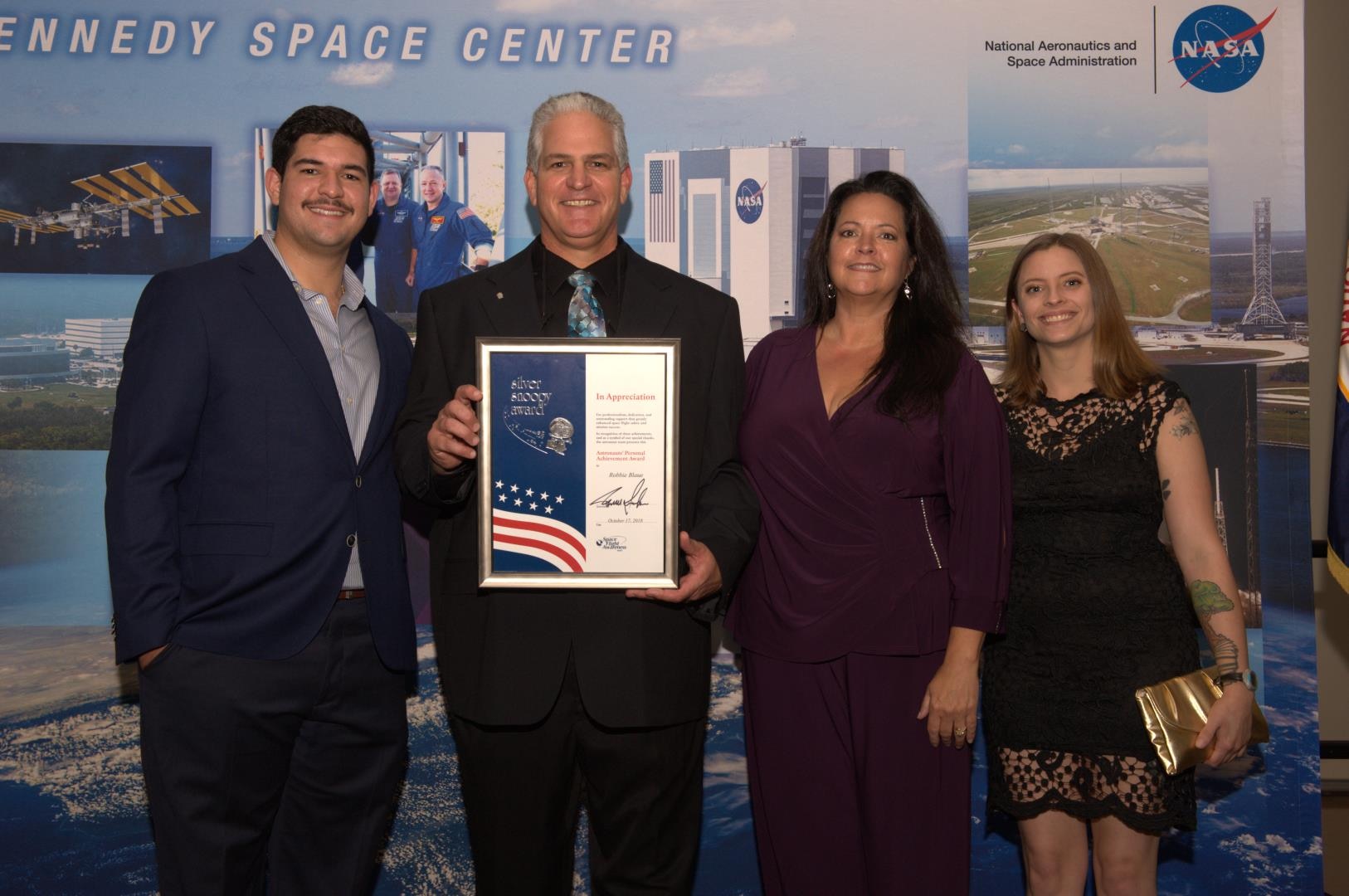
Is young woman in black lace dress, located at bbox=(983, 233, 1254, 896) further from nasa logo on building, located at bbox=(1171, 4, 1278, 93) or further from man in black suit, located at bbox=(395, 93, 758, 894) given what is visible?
nasa logo on building, located at bbox=(1171, 4, 1278, 93)

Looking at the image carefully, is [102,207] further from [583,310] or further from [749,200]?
[749,200]

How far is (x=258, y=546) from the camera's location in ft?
8.23

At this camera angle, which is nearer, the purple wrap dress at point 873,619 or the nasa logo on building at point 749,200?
the purple wrap dress at point 873,619

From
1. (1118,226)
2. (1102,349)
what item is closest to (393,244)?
(1102,349)

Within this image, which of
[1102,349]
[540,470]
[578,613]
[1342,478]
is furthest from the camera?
[1342,478]

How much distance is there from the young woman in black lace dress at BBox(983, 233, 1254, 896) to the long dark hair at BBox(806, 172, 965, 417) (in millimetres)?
291

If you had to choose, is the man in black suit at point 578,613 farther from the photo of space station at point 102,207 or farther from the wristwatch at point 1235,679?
the photo of space station at point 102,207

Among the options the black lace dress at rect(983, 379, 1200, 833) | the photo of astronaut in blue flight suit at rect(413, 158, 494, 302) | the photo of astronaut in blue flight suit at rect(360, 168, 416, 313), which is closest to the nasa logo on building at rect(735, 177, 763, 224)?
the photo of astronaut in blue flight suit at rect(413, 158, 494, 302)

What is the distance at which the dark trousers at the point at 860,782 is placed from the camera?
2576 mm

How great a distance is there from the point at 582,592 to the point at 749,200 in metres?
1.66

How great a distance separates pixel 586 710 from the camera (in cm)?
244

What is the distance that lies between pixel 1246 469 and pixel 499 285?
2560mm

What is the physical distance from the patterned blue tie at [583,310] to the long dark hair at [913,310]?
668 millimetres
